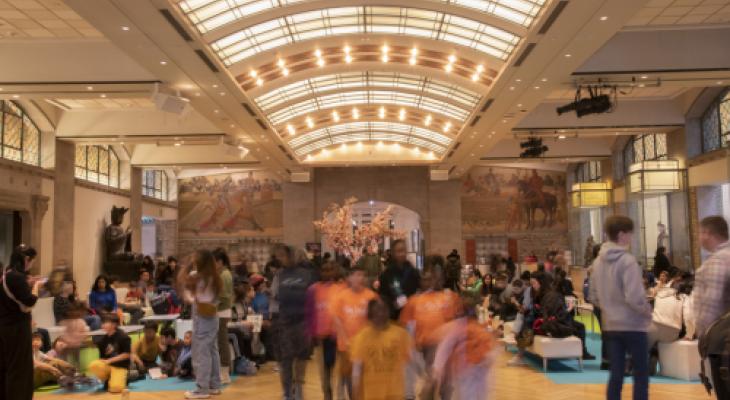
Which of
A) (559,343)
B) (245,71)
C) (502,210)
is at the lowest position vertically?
(559,343)

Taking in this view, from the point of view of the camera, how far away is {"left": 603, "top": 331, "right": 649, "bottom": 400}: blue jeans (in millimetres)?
5129

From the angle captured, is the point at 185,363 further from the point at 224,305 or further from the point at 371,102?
the point at 371,102

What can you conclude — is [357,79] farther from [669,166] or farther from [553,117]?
[669,166]

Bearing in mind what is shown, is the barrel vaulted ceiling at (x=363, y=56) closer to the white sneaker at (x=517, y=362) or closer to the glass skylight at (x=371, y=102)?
the glass skylight at (x=371, y=102)

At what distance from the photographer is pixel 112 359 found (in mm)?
9281

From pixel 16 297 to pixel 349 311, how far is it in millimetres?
3150

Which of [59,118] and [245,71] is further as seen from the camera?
[59,118]

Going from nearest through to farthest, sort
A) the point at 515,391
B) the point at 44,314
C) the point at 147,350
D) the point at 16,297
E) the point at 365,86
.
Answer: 1. the point at 16,297
2. the point at 515,391
3. the point at 147,350
4. the point at 44,314
5. the point at 365,86

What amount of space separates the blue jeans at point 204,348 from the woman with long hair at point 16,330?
2.12m

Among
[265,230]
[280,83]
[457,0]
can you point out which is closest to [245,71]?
[280,83]

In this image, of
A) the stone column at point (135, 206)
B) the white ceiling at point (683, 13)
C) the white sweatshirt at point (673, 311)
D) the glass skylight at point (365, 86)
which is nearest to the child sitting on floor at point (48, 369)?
the white sweatshirt at point (673, 311)

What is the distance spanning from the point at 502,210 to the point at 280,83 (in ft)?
68.2

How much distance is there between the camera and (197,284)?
7.92m

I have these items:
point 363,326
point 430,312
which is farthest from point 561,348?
point 363,326
